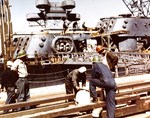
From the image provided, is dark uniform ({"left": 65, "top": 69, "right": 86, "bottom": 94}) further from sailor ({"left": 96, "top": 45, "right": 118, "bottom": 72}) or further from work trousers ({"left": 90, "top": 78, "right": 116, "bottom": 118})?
sailor ({"left": 96, "top": 45, "right": 118, "bottom": 72})

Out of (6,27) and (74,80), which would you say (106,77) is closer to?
(74,80)

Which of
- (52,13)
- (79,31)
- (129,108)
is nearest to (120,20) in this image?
(79,31)

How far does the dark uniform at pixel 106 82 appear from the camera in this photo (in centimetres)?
654

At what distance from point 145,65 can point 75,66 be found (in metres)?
8.42

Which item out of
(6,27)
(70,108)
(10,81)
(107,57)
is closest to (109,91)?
(107,57)

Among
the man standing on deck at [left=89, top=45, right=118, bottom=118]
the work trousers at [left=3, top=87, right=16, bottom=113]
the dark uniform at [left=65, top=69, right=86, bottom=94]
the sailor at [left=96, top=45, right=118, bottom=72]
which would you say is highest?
the sailor at [left=96, top=45, right=118, bottom=72]

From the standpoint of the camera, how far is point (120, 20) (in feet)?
114

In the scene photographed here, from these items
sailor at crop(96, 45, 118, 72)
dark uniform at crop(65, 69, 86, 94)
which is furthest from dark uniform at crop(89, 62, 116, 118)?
dark uniform at crop(65, 69, 86, 94)

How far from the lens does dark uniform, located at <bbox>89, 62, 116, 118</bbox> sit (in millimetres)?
6535

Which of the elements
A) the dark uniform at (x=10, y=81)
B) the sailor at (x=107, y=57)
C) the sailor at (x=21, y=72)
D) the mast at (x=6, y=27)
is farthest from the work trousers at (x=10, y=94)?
the mast at (x=6, y=27)

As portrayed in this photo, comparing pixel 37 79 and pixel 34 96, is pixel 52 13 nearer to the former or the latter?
pixel 37 79

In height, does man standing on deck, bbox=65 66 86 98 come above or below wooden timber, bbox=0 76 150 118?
above

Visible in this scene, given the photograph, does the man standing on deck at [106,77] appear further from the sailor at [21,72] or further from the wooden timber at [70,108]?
the sailor at [21,72]

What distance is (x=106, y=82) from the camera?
651cm
